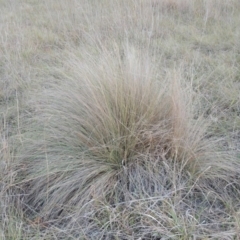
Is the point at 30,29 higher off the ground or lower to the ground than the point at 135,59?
lower

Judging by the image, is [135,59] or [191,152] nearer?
[191,152]

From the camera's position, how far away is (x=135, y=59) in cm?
205

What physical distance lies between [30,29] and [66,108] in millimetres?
2288

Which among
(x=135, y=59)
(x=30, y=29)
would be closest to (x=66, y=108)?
(x=135, y=59)

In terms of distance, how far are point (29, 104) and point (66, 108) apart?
475mm

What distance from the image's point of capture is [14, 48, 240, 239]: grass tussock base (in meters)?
1.52

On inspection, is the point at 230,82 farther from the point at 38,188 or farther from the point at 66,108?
the point at 38,188

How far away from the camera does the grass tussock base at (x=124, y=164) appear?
1.52 meters

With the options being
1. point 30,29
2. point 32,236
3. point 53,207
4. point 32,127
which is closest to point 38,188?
point 53,207

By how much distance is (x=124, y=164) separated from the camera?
1765 millimetres

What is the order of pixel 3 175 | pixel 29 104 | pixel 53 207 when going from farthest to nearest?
1. pixel 29 104
2. pixel 3 175
3. pixel 53 207

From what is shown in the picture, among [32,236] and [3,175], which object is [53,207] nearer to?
[32,236]

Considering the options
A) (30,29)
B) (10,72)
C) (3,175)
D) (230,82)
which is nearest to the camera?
(3,175)

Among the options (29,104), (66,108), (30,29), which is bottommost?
(30,29)
